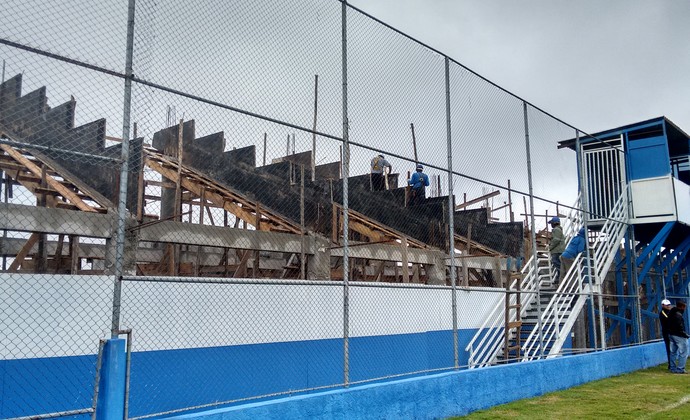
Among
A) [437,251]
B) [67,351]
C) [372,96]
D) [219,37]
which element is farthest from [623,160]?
[67,351]

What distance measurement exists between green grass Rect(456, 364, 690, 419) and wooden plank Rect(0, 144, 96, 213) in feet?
20.7

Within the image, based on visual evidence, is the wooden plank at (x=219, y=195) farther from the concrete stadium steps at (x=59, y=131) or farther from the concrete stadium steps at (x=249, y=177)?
the concrete stadium steps at (x=59, y=131)

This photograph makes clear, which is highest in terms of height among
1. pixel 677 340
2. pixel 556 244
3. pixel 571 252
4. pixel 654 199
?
pixel 654 199

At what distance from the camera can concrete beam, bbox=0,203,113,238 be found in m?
7.37

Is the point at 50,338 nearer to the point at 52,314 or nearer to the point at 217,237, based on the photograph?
the point at 52,314

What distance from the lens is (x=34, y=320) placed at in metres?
6.22

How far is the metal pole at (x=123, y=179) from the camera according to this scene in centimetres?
489

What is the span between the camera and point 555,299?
46.1 feet

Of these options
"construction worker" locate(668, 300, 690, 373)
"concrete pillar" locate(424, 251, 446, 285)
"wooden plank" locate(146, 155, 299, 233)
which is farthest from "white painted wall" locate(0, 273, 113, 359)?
"construction worker" locate(668, 300, 690, 373)

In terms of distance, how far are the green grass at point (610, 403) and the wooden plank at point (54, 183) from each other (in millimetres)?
6318

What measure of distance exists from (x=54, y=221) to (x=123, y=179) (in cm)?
339

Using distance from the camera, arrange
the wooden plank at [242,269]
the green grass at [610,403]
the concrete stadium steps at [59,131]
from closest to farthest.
Answer: the concrete stadium steps at [59,131] < the green grass at [610,403] < the wooden plank at [242,269]

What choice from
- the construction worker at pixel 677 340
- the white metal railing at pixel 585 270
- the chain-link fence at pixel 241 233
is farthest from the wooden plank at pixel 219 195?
the construction worker at pixel 677 340

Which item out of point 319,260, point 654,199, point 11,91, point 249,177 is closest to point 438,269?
point 319,260
